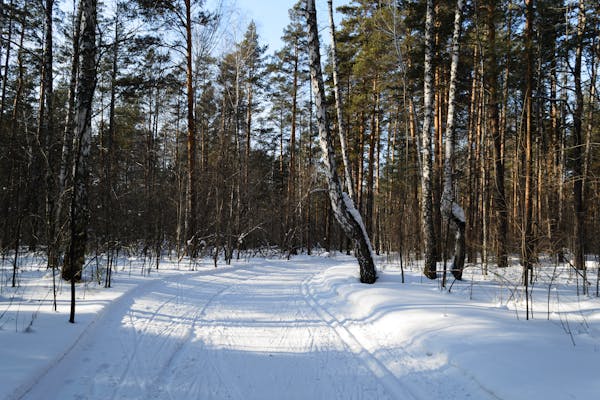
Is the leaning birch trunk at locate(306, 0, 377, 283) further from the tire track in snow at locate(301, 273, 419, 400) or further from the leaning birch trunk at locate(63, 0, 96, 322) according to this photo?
the leaning birch trunk at locate(63, 0, 96, 322)

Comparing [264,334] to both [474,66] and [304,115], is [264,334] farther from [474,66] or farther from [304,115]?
Result: [304,115]

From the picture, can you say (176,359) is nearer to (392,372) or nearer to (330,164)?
(392,372)

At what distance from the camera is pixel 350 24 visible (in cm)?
1953

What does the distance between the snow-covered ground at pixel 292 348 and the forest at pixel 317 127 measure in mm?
1047

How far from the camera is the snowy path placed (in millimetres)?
2902

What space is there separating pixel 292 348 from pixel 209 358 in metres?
1.03

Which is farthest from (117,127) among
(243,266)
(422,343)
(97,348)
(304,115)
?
(422,343)

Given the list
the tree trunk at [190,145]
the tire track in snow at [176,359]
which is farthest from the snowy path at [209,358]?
the tree trunk at [190,145]

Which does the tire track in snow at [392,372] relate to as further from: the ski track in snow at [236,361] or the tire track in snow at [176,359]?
the tire track in snow at [176,359]

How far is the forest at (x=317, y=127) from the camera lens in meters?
7.37

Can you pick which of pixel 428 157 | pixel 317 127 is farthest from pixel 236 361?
pixel 317 127

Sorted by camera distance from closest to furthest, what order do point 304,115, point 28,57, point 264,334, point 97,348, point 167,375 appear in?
point 167,375 → point 97,348 → point 264,334 → point 28,57 → point 304,115

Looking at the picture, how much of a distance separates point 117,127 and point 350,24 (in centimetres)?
1826

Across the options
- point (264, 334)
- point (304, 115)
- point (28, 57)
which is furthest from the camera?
point (304, 115)
